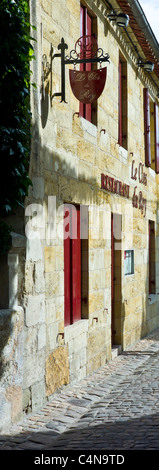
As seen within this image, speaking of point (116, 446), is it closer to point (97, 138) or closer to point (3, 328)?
point (3, 328)

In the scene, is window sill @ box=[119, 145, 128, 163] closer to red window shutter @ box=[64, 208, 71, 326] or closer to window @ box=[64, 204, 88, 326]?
window @ box=[64, 204, 88, 326]

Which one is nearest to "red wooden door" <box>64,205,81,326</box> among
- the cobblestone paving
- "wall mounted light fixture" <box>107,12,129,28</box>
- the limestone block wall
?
the cobblestone paving

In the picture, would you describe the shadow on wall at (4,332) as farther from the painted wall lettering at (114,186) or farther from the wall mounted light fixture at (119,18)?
the wall mounted light fixture at (119,18)

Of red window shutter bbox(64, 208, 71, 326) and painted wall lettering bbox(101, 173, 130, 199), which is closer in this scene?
red window shutter bbox(64, 208, 71, 326)

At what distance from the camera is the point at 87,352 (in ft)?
26.6

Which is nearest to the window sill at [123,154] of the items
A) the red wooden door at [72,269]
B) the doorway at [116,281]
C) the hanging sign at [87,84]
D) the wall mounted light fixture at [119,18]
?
the doorway at [116,281]

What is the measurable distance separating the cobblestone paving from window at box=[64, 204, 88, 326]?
32.9 inches

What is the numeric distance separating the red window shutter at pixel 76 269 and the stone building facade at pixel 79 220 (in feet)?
0.04

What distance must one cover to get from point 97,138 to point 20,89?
124 inches

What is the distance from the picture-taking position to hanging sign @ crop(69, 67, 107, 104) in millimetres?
7121

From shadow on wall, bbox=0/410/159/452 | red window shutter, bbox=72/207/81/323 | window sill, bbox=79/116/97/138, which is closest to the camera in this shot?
shadow on wall, bbox=0/410/159/452

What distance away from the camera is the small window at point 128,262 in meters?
10.7

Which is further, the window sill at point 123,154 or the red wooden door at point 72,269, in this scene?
the window sill at point 123,154
